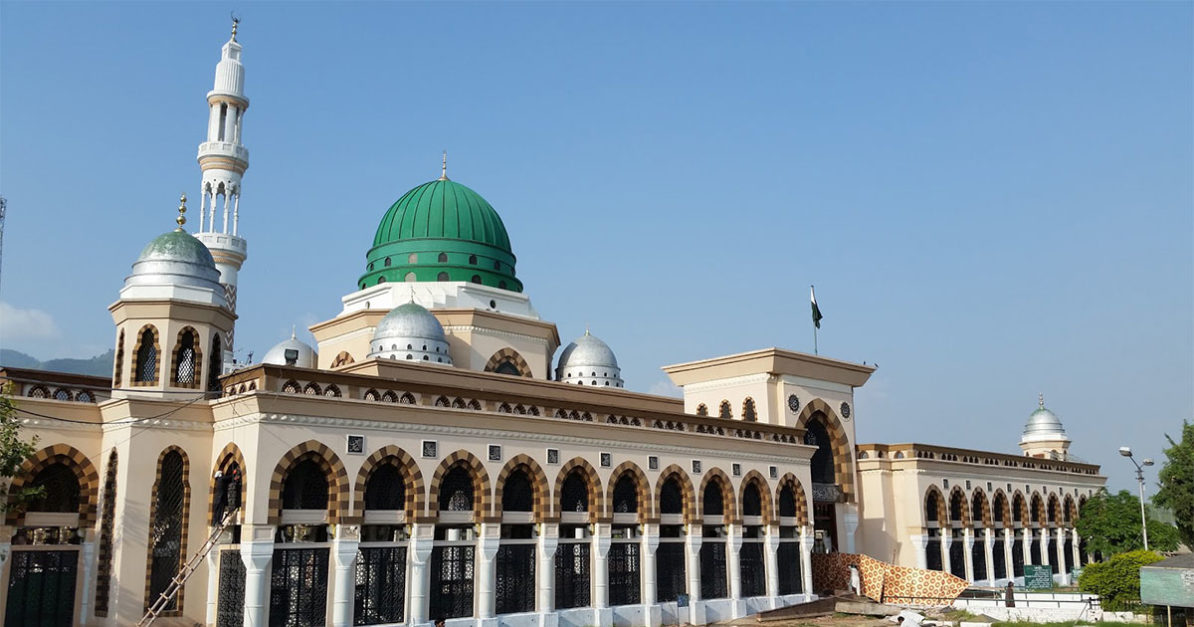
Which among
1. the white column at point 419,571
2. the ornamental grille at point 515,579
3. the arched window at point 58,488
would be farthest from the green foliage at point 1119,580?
the arched window at point 58,488

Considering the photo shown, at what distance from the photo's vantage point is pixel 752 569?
32.3 metres

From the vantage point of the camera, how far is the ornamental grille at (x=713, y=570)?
3077 centimetres

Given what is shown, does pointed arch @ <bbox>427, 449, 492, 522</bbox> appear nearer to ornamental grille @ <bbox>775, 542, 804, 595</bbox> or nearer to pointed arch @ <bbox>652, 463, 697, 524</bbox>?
pointed arch @ <bbox>652, 463, 697, 524</bbox>

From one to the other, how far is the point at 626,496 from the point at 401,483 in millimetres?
7765

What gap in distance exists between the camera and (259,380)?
2225 cm

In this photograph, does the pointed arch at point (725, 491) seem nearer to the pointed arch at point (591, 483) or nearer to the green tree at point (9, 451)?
the pointed arch at point (591, 483)

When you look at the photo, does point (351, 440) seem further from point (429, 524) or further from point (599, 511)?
point (599, 511)

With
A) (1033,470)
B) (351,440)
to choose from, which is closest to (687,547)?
(351,440)

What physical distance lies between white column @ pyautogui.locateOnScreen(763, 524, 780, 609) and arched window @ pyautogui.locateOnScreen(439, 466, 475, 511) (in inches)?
468

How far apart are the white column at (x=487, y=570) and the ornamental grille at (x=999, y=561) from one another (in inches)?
1100

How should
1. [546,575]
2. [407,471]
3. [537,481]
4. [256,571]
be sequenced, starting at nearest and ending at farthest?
1. [256,571]
2. [407,471]
3. [546,575]
4. [537,481]

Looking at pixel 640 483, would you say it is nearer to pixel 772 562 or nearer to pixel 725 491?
pixel 725 491

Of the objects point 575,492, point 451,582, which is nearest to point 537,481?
point 575,492

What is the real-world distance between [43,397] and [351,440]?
292 inches
